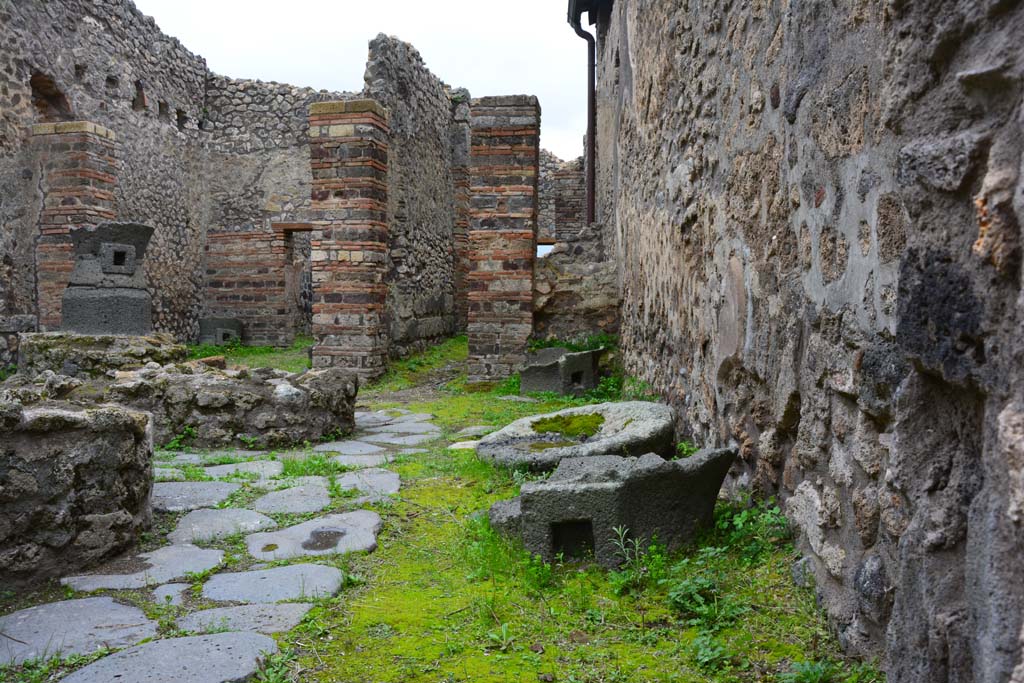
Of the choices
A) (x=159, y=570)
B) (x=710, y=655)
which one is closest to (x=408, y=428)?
(x=159, y=570)

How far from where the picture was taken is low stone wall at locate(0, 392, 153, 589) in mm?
2551

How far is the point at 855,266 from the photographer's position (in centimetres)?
195

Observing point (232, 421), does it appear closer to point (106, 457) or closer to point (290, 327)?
point (106, 457)

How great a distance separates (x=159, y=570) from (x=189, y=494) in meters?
1.04

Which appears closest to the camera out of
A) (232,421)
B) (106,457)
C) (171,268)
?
(106,457)

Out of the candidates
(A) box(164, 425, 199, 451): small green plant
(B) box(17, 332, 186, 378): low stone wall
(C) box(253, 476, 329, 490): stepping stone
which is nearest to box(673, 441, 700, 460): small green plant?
(C) box(253, 476, 329, 490): stepping stone

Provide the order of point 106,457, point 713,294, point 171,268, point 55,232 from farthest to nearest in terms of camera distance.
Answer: point 171,268
point 55,232
point 713,294
point 106,457

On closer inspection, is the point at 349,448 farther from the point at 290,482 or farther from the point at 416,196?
the point at 416,196

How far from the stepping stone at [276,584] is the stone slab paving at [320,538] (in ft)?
0.61

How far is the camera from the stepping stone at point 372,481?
3.92m

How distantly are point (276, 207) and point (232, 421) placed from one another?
416 inches

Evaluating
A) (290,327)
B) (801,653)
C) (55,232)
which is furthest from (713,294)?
(290,327)

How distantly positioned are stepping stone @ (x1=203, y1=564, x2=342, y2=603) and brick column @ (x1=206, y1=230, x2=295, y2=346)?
41.3 ft

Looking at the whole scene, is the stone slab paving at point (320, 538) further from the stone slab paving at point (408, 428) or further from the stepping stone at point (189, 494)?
the stone slab paving at point (408, 428)
